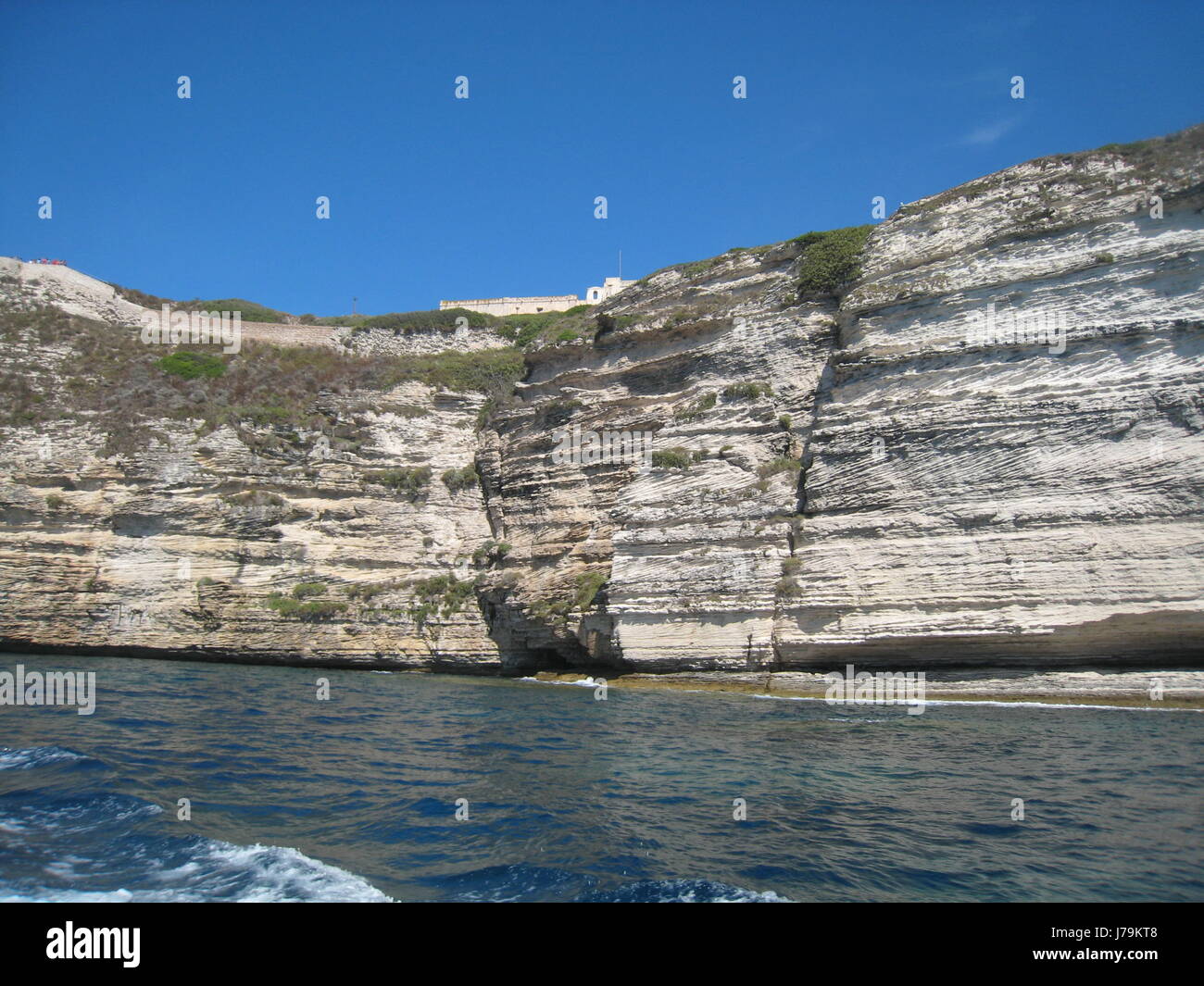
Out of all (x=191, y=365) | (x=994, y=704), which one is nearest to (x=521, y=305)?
(x=191, y=365)

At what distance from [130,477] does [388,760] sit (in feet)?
77.6

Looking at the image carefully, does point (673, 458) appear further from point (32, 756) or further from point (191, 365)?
point (191, 365)

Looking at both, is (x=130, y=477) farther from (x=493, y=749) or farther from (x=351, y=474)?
(x=493, y=749)

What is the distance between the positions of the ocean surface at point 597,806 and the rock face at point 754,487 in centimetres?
436

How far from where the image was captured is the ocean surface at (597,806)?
6.87 metres

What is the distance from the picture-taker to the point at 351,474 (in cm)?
3244

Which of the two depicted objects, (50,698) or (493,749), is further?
(50,698)

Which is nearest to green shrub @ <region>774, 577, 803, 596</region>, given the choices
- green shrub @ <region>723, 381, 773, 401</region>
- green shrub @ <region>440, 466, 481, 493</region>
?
green shrub @ <region>723, 381, 773, 401</region>

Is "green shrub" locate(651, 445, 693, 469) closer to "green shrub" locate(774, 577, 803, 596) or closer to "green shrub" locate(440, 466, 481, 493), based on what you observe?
"green shrub" locate(774, 577, 803, 596)

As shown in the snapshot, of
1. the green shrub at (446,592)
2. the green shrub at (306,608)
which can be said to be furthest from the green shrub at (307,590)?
the green shrub at (446,592)

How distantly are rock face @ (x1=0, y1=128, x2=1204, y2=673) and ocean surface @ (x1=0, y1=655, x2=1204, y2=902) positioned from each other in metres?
4.36

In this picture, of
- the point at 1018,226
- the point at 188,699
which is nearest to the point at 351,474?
the point at 188,699
